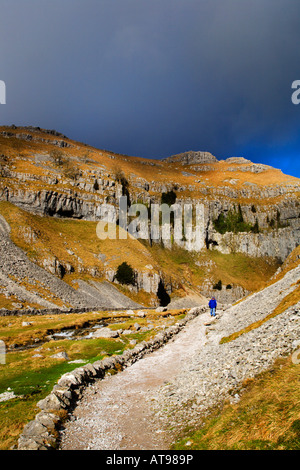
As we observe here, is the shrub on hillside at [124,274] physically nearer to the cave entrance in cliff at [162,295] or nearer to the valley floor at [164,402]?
the cave entrance in cliff at [162,295]

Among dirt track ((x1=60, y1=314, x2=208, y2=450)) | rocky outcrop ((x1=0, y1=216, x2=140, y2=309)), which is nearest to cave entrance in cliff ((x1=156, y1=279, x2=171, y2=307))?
rocky outcrop ((x1=0, y1=216, x2=140, y2=309))

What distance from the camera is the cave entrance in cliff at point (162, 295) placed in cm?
11631

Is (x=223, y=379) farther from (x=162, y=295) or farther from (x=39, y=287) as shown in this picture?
(x=162, y=295)

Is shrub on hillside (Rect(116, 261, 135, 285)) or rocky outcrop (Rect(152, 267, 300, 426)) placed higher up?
rocky outcrop (Rect(152, 267, 300, 426))

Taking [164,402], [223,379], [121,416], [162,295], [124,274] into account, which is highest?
[223,379]

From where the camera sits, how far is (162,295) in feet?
397

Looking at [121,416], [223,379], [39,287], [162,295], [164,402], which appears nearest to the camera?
[223,379]

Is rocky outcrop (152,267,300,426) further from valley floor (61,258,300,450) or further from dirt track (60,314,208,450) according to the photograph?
dirt track (60,314,208,450)

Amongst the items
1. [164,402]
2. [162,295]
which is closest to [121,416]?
[164,402]

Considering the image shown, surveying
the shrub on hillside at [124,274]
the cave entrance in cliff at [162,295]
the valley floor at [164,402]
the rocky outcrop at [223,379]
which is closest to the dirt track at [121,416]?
the valley floor at [164,402]

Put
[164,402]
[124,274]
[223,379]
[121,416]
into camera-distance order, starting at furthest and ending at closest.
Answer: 1. [124,274]
2. [164,402]
3. [121,416]
4. [223,379]

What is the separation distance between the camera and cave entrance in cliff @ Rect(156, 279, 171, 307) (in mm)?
116306
